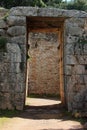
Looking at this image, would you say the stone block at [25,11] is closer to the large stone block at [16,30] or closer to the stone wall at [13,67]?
the stone wall at [13,67]

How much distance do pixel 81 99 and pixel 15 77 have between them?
7.43ft

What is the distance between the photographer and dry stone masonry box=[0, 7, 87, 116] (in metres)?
9.84

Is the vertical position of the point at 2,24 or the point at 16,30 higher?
the point at 2,24

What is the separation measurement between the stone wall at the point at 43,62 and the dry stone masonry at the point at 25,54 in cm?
758

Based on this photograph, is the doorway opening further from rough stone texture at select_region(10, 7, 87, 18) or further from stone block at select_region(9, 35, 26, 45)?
stone block at select_region(9, 35, 26, 45)

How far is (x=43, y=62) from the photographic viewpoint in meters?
18.1

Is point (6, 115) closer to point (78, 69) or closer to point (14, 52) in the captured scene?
point (14, 52)

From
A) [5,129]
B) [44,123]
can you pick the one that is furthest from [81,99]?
[5,129]

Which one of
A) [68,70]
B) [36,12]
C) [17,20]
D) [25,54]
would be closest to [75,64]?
[68,70]

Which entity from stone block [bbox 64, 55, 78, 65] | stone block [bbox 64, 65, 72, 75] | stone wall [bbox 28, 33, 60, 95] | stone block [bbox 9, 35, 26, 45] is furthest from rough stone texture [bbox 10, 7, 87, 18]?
stone wall [bbox 28, 33, 60, 95]

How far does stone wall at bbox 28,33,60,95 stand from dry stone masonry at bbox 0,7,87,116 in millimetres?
7577

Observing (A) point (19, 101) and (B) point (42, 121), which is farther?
(A) point (19, 101)

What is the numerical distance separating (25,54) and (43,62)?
8.09 meters

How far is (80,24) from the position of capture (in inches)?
404
